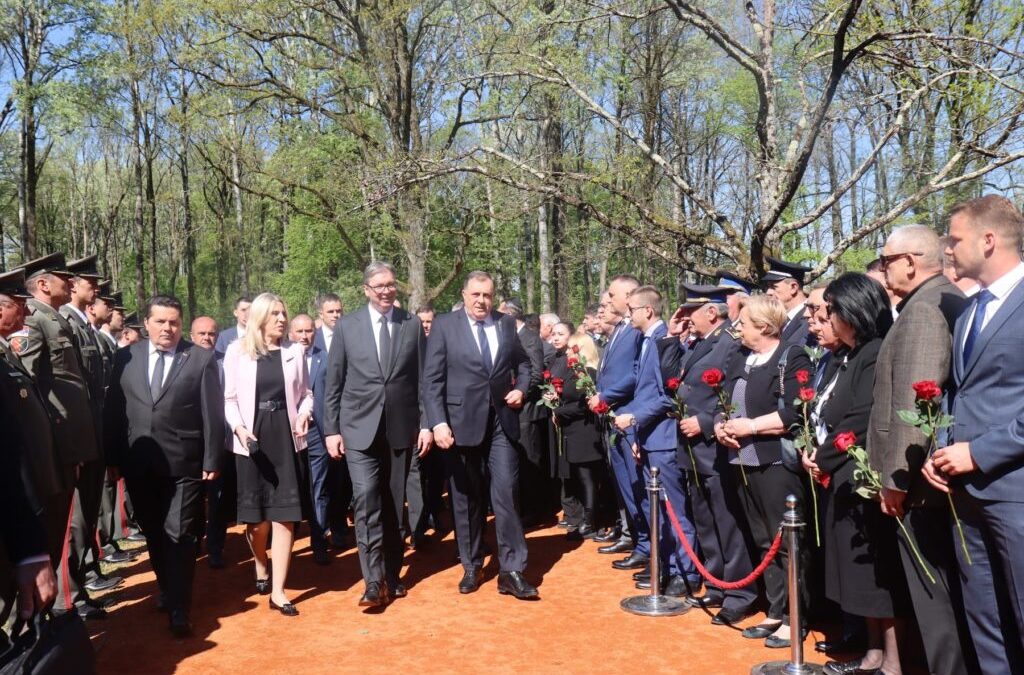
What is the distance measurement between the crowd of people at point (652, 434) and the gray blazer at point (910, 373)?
0.03ft

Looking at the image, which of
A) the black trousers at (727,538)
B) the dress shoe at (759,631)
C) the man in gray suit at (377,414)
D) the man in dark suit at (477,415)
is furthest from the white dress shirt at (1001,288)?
the man in gray suit at (377,414)

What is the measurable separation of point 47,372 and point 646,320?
4530 mm

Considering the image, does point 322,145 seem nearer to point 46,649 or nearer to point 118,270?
point 46,649

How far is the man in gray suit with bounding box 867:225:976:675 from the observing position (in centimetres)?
383

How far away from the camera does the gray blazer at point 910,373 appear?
382 centimetres

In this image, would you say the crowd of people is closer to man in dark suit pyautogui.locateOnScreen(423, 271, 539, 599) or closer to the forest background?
man in dark suit pyautogui.locateOnScreen(423, 271, 539, 599)

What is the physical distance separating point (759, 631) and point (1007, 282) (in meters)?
2.86

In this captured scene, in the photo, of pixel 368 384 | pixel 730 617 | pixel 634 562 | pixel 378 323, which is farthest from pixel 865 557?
pixel 378 323

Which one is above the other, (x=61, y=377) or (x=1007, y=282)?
(x=1007, y=282)

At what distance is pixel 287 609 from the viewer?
6117 mm

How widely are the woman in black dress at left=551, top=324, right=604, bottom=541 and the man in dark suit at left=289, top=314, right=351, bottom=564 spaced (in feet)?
7.56

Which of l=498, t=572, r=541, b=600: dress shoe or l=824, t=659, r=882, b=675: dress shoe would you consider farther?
l=498, t=572, r=541, b=600: dress shoe

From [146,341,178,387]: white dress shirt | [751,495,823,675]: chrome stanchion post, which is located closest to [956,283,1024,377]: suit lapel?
[751,495,823,675]: chrome stanchion post

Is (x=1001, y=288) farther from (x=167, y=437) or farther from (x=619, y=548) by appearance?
(x=167, y=437)
